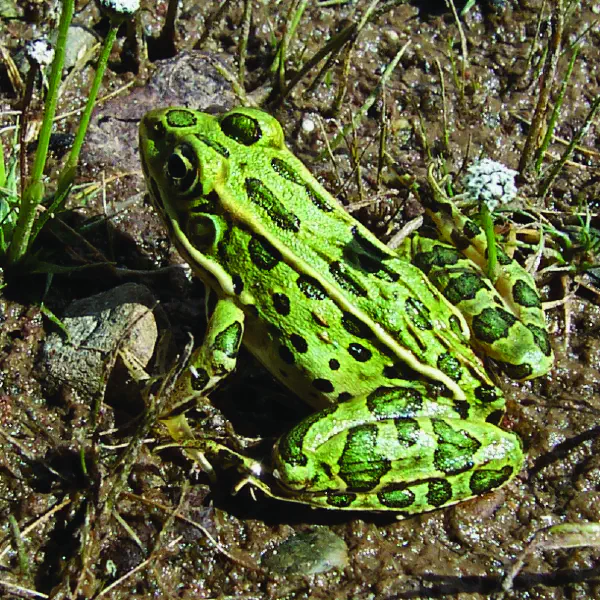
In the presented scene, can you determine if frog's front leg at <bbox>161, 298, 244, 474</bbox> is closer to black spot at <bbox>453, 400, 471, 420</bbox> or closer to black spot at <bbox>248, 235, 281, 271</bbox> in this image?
black spot at <bbox>248, 235, 281, 271</bbox>

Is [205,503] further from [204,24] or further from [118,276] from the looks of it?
[204,24]

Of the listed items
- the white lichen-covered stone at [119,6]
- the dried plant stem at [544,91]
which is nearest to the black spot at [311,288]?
the white lichen-covered stone at [119,6]

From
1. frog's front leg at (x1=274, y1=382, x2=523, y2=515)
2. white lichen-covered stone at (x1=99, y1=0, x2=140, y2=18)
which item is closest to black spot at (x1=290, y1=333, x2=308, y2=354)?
frog's front leg at (x1=274, y1=382, x2=523, y2=515)

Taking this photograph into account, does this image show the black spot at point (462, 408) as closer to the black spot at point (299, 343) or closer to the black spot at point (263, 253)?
the black spot at point (299, 343)

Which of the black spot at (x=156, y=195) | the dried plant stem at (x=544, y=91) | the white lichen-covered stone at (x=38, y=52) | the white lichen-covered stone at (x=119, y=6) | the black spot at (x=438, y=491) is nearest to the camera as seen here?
the white lichen-covered stone at (x=119, y=6)

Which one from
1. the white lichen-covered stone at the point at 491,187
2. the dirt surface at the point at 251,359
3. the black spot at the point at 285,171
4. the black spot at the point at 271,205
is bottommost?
the dirt surface at the point at 251,359

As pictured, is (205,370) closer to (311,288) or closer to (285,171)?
(311,288)
